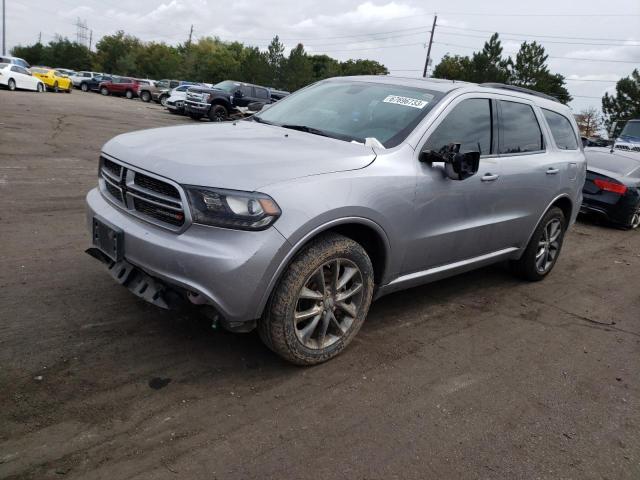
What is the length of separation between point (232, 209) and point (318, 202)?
0.50 m

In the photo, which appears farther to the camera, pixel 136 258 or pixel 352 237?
pixel 352 237

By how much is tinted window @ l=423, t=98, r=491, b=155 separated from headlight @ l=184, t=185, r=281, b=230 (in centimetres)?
143

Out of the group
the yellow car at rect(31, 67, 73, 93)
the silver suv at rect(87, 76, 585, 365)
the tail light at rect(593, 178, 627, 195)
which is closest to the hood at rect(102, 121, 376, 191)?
the silver suv at rect(87, 76, 585, 365)

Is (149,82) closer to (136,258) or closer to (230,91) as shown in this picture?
(230,91)

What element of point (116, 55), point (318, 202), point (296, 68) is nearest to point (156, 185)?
point (318, 202)

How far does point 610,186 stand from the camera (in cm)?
946

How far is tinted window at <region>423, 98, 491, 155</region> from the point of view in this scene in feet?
12.8

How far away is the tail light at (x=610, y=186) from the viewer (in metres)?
9.39

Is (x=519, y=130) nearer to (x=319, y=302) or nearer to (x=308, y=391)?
(x=319, y=302)

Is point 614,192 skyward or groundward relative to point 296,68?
groundward

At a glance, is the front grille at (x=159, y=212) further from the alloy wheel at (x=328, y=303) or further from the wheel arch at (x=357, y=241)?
the alloy wheel at (x=328, y=303)

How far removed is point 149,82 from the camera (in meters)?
40.8

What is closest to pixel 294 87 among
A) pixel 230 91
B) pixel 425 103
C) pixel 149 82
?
pixel 149 82

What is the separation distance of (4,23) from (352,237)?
269ft
